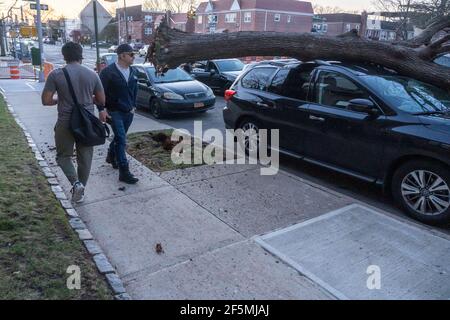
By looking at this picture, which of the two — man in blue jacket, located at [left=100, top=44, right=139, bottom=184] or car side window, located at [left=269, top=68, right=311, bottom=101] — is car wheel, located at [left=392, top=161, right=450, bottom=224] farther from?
man in blue jacket, located at [left=100, top=44, right=139, bottom=184]

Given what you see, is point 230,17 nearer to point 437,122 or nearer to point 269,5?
point 269,5

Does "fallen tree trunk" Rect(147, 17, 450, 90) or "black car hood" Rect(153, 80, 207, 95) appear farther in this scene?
"black car hood" Rect(153, 80, 207, 95)

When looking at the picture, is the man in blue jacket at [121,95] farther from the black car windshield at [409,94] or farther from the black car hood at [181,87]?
→ the black car hood at [181,87]

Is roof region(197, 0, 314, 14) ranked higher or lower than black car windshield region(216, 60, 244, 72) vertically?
higher

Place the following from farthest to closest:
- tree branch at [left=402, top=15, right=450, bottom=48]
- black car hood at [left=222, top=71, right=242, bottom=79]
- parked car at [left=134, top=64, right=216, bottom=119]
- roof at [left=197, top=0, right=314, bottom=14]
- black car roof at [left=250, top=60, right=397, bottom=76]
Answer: roof at [left=197, top=0, right=314, bottom=14]
black car hood at [left=222, top=71, right=242, bottom=79]
parked car at [left=134, top=64, right=216, bottom=119]
tree branch at [left=402, top=15, right=450, bottom=48]
black car roof at [left=250, top=60, right=397, bottom=76]

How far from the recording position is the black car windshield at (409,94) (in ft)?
15.4

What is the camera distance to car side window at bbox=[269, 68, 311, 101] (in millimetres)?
5770

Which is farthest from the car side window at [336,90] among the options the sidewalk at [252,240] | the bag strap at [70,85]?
the bag strap at [70,85]

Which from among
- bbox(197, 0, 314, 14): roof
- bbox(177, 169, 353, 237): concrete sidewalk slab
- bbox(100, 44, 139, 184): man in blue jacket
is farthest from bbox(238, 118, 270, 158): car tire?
bbox(197, 0, 314, 14): roof

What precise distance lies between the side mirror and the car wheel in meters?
0.75

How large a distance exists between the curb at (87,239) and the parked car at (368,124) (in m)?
3.20

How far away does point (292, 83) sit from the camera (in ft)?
19.6

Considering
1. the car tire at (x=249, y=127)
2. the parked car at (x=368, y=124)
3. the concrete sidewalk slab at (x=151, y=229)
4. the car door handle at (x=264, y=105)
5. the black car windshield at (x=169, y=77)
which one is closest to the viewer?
the concrete sidewalk slab at (x=151, y=229)

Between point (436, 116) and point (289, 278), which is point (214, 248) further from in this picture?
point (436, 116)
